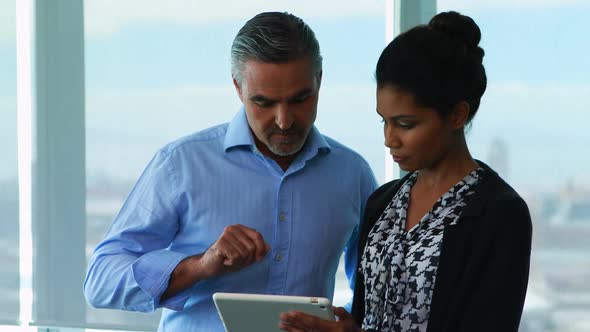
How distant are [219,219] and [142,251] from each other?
165mm

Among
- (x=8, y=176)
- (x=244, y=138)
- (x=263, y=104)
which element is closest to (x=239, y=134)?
(x=244, y=138)

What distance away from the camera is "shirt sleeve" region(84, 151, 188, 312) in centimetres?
186

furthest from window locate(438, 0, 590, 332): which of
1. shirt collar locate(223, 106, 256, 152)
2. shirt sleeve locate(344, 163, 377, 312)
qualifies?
shirt collar locate(223, 106, 256, 152)

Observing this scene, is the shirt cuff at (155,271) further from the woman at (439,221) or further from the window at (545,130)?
the window at (545,130)

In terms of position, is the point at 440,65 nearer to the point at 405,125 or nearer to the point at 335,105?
the point at 405,125

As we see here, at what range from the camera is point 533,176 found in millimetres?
3184

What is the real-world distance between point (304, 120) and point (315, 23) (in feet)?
5.05

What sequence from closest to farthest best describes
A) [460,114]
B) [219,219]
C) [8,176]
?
[460,114]
[219,219]
[8,176]

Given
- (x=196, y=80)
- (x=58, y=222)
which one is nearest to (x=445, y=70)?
(x=196, y=80)

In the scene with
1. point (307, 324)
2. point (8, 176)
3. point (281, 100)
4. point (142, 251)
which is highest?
point (281, 100)

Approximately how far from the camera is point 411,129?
5.74ft

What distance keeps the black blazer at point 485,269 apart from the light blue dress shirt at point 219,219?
0.36 metres

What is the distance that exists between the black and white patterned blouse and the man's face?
0.24 metres

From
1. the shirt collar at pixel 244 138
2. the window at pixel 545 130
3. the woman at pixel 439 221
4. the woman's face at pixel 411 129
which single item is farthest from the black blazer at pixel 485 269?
the window at pixel 545 130
